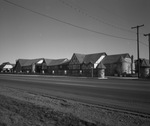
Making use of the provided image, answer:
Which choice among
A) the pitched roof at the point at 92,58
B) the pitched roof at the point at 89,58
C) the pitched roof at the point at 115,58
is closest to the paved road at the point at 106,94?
the pitched roof at the point at 115,58

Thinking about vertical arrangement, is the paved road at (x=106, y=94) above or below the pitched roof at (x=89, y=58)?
below

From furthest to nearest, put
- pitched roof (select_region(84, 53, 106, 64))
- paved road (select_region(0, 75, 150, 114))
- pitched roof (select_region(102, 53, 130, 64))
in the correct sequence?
pitched roof (select_region(84, 53, 106, 64)) < pitched roof (select_region(102, 53, 130, 64)) < paved road (select_region(0, 75, 150, 114))

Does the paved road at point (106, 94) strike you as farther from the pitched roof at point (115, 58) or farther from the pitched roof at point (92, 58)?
the pitched roof at point (92, 58)

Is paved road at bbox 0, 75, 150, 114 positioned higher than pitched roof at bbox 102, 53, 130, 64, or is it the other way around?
pitched roof at bbox 102, 53, 130, 64

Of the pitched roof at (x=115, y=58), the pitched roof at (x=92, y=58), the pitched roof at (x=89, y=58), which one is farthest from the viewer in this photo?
the pitched roof at (x=89, y=58)

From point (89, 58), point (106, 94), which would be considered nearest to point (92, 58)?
point (89, 58)

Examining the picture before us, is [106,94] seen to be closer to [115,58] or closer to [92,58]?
[115,58]

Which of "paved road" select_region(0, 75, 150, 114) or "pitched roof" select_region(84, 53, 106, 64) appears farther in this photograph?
"pitched roof" select_region(84, 53, 106, 64)

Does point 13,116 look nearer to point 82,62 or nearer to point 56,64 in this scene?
point 82,62

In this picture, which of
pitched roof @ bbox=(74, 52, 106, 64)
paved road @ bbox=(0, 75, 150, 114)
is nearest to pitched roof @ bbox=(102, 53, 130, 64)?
pitched roof @ bbox=(74, 52, 106, 64)

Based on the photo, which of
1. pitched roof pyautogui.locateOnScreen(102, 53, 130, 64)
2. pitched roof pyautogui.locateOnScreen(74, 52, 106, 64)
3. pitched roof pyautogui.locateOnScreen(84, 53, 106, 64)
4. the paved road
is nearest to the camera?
the paved road

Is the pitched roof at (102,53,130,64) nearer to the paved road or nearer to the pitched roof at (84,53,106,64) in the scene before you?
the pitched roof at (84,53,106,64)

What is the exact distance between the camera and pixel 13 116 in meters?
4.90

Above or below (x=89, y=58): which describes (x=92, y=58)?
below
